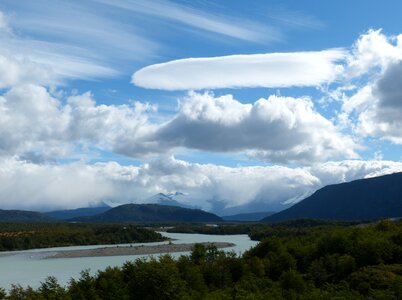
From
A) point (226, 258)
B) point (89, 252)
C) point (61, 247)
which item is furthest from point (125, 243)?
point (226, 258)

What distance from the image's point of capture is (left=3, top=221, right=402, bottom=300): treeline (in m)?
43.2

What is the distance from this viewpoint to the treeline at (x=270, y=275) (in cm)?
4316

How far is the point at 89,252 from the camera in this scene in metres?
124

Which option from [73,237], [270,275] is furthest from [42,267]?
[73,237]

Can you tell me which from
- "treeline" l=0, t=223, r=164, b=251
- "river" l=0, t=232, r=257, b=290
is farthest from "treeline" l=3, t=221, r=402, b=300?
"treeline" l=0, t=223, r=164, b=251

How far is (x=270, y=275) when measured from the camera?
6028 centimetres

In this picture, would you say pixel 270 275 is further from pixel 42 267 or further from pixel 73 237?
pixel 73 237

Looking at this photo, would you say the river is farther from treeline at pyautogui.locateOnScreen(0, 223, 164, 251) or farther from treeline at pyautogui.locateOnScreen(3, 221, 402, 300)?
treeline at pyautogui.locateOnScreen(0, 223, 164, 251)

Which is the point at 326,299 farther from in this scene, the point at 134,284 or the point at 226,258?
the point at 226,258

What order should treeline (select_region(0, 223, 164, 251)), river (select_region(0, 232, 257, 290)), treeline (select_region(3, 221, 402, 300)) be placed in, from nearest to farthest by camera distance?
treeline (select_region(3, 221, 402, 300)) < river (select_region(0, 232, 257, 290)) < treeline (select_region(0, 223, 164, 251))

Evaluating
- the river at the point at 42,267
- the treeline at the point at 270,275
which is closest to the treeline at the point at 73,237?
the river at the point at 42,267

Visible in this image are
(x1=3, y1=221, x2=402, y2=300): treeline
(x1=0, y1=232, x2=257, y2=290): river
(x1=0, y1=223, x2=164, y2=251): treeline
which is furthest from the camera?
(x1=0, y1=223, x2=164, y2=251): treeline

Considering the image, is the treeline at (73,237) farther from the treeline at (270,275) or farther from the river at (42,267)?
the treeline at (270,275)

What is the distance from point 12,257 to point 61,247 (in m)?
32.7
